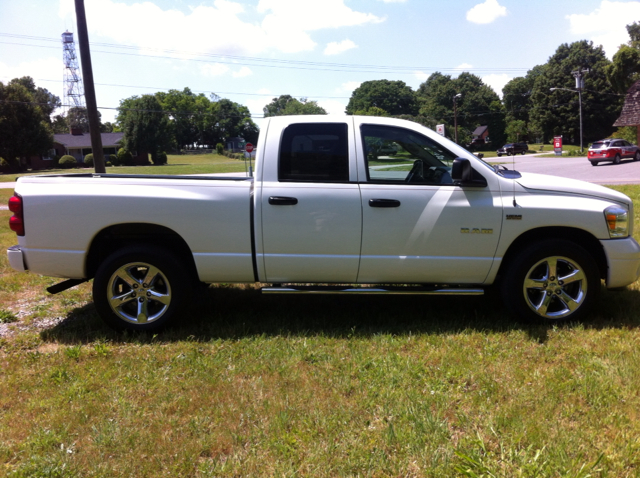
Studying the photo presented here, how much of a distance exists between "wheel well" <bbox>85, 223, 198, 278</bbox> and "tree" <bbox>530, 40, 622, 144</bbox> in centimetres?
8186

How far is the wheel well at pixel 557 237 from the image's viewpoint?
4.82 m

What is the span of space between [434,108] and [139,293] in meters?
93.4

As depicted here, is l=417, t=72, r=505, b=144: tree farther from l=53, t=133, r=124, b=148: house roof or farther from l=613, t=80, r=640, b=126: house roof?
l=53, t=133, r=124, b=148: house roof

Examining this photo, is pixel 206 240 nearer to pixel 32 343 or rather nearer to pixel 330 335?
pixel 330 335

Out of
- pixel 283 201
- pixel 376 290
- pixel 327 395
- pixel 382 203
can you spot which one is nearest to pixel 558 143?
pixel 382 203

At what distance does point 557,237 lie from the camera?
191 inches

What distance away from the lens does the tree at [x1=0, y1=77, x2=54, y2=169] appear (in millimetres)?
59031

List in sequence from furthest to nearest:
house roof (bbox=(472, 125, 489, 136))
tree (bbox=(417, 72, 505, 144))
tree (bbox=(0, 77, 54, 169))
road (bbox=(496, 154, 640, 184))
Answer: tree (bbox=(417, 72, 505, 144)), house roof (bbox=(472, 125, 489, 136)), tree (bbox=(0, 77, 54, 169)), road (bbox=(496, 154, 640, 184))

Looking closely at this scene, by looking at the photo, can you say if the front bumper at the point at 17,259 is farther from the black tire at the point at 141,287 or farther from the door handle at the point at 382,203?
the door handle at the point at 382,203

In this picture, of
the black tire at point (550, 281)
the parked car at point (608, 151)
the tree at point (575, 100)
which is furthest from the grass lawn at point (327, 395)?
the tree at point (575, 100)

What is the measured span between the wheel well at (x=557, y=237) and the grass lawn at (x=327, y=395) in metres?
0.60

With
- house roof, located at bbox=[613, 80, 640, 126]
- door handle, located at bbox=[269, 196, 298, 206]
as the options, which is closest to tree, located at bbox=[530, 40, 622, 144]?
house roof, located at bbox=[613, 80, 640, 126]

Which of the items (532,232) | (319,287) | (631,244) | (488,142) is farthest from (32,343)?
(488,142)

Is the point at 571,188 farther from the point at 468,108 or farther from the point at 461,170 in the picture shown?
the point at 468,108
